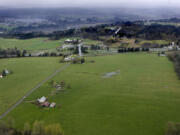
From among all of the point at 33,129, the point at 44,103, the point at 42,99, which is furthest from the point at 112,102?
the point at 33,129

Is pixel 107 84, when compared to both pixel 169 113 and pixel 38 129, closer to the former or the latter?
pixel 169 113

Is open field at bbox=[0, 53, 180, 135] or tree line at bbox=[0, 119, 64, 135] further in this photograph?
open field at bbox=[0, 53, 180, 135]

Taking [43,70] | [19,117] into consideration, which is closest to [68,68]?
[43,70]

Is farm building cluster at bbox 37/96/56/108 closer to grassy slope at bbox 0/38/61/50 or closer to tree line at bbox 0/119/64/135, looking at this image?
tree line at bbox 0/119/64/135

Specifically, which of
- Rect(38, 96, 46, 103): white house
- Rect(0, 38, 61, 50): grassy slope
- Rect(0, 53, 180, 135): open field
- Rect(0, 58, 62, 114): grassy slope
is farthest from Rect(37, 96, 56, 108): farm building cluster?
Rect(0, 38, 61, 50): grassy slope

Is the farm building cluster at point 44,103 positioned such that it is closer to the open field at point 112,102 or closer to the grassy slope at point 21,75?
the open field at point 112,102

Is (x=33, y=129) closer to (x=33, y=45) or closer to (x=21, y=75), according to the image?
(x=21, y=75)

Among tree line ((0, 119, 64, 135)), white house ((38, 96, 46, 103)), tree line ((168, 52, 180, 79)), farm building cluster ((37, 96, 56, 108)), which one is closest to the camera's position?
tree line ((0, 119, 64, 135))
